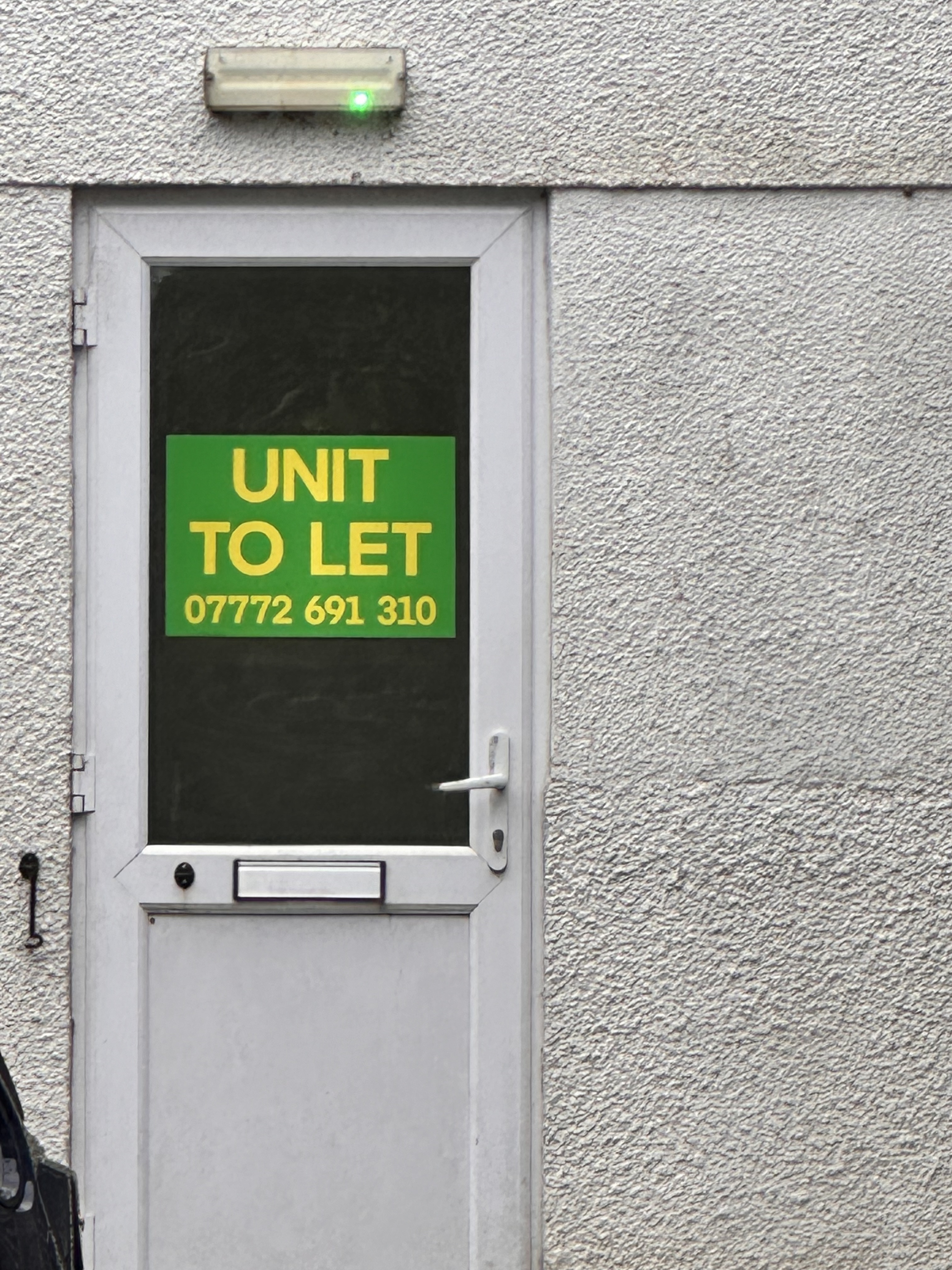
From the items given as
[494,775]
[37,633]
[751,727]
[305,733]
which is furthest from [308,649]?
[751,727]

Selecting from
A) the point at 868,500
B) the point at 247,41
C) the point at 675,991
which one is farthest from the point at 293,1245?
the point at 247,41

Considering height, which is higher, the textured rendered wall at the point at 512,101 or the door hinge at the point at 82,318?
the textured rendered wall at the point at 512,101

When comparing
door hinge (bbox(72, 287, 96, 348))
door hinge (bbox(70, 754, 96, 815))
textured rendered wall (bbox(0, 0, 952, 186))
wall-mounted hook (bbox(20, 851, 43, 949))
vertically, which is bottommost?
wall-mounted hook (bbox(20, 851, 43, 949))

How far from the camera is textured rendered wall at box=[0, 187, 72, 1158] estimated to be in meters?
3.71

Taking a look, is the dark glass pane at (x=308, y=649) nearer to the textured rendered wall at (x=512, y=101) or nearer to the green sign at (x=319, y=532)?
the green sign at (x=319, y=532)

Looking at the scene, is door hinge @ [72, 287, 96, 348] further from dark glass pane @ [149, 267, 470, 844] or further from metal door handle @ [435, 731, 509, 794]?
metal door handle @ [435, 731, 509, 794]

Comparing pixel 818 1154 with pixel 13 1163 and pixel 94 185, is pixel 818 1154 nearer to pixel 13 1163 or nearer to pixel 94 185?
pixel 13 1163

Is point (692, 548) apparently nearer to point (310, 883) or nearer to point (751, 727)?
point (751, 727)

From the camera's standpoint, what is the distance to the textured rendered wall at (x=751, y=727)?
372 centimetres

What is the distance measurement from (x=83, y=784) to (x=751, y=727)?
176 centimetres

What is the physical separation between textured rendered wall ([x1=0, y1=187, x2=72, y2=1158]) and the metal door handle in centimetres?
102

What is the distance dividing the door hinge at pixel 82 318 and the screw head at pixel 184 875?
1.39 metres

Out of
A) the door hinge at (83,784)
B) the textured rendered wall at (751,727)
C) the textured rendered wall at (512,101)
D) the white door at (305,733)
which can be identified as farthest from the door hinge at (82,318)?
the textured rendered wall at (751,727)

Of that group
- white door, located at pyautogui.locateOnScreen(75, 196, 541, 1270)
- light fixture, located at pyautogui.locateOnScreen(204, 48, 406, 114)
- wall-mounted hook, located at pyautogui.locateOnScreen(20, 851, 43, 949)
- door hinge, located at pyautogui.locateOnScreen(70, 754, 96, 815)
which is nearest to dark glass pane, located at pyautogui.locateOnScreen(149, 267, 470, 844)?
white door, located at pyautogui.locateOnScreen(75, 196, 541, 1270)
